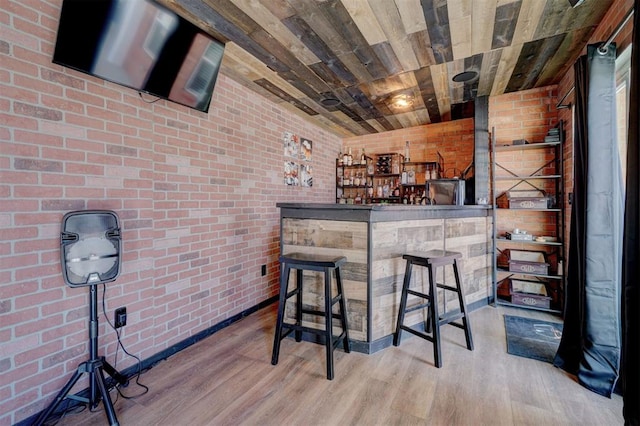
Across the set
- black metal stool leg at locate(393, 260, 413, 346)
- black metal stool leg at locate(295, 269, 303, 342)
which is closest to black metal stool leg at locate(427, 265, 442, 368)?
black metal stool leg at locate(393, 260, 413, 346)

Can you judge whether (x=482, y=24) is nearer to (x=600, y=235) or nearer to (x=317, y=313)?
(x=600, y=235)

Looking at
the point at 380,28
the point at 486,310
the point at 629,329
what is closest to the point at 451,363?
the point at 629,329

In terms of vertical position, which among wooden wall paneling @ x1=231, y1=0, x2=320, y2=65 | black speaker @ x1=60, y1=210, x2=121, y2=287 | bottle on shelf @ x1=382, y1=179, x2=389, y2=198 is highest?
wooden wall paneling @ x1=231, y1=0, x2=320, y2=65

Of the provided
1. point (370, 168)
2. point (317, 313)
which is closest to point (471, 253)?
point (317, 313)

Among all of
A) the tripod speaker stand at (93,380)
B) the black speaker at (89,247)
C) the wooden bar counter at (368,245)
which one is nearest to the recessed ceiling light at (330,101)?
the wooden bar counter at (368,245)

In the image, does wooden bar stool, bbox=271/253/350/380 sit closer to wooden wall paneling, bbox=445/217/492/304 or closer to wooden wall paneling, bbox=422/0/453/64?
wooden wall paneling, bbox=445/217/492/304

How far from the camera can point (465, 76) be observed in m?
2.83

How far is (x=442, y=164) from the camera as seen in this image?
174 inches

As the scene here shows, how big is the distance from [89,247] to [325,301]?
142 centimetres

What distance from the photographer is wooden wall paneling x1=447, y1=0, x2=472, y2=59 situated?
180cm

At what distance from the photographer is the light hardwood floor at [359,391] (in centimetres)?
153

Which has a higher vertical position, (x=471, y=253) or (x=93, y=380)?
(x=471, y=253)

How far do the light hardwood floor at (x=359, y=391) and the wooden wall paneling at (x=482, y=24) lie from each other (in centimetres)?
248

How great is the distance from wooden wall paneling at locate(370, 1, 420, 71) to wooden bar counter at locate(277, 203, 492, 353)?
130cm
